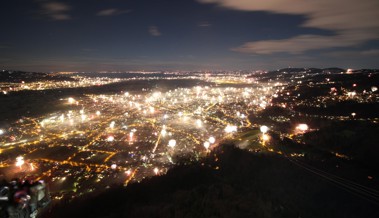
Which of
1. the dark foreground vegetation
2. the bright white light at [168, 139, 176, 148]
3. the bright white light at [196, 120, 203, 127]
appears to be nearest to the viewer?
the dark foreground vegetation

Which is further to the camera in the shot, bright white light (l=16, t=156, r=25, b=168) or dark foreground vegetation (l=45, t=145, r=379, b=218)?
bright white light (l=16, t=156, r=25, b=168)

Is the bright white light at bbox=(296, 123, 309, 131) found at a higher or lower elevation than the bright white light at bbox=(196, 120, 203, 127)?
higher

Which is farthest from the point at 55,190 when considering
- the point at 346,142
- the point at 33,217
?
the point at 346,142

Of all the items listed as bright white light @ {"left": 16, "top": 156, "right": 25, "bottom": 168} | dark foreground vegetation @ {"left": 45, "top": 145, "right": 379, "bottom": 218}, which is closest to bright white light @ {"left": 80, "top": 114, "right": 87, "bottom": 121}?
bright white light @ {"left": 16, "top": 156, "right": 25, "bottom": 168}

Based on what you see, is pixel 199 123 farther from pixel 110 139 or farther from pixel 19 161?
pixel 19 161

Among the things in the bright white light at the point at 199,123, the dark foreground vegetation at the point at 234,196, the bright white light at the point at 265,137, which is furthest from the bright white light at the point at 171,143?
the dark foreground vegetation at the point at 234,196

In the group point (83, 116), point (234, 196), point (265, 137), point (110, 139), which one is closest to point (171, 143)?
point (110, 139)

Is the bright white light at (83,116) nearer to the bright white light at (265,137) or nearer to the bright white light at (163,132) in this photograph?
the bright white light at (163,132)

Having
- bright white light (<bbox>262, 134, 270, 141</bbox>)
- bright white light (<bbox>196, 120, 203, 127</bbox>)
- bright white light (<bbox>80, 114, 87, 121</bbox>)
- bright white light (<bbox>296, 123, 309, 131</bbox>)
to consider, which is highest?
bright white light (<bbox>296, 123, 309, 131</bbox>)

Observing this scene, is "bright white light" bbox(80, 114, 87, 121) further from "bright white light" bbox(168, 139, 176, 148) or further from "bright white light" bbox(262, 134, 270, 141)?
"bright white light" bbox(262, 134, 270, 141)
